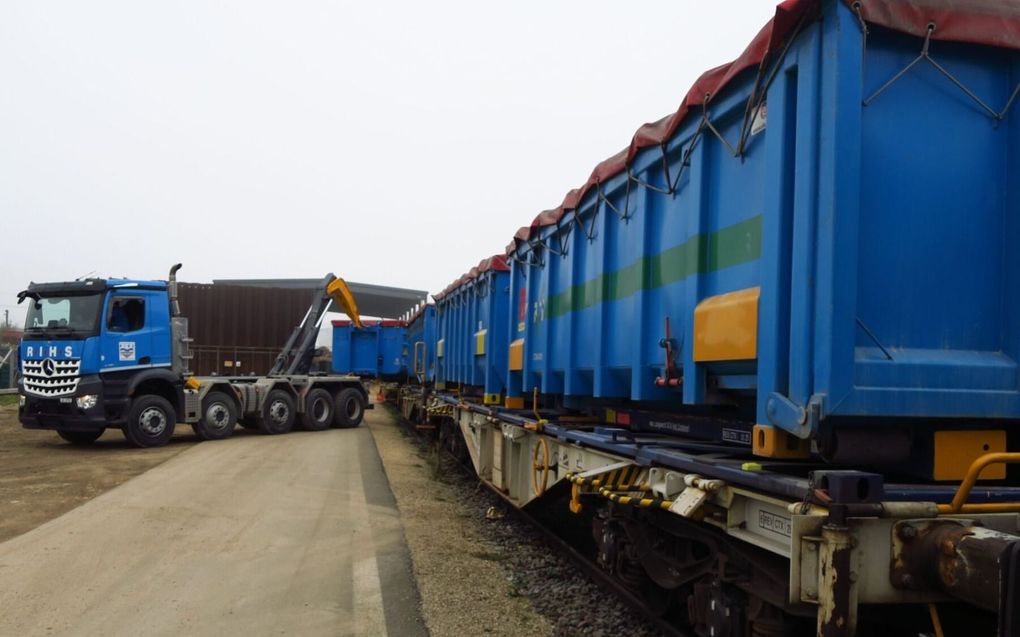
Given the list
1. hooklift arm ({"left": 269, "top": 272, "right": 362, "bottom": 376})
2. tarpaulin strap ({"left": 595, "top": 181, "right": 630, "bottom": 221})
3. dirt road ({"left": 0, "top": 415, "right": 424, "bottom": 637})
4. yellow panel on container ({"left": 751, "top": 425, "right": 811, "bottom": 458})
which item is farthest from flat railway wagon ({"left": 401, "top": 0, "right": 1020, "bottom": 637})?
hooklift arm ({"left": 269, "top": 272, "right": 362, "bottom": 376})

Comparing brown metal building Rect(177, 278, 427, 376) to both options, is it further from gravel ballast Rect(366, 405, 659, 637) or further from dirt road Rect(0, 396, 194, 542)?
gravel ballast Rect(366, 405, 659, 637)

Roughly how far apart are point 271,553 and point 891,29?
20.6 feet

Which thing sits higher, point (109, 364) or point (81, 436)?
point (109, 364)

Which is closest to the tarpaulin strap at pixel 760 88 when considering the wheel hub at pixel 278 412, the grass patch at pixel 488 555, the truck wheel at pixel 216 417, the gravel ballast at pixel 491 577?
the gravel ballast at pixel 491 577

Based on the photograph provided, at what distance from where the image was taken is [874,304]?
3.14m

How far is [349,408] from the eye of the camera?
19578mm

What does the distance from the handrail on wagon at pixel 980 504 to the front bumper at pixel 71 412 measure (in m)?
14.2

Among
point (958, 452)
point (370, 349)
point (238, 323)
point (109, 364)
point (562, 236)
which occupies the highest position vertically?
point (562, 236)

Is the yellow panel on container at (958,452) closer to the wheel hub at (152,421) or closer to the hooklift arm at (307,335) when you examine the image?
the wheel hub at (152,421)

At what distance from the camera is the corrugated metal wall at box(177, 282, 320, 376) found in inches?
898

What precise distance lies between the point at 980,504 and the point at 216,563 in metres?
5.80

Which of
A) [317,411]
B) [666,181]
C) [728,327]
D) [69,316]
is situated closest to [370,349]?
[317,411]

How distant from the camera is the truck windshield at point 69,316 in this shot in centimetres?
1381

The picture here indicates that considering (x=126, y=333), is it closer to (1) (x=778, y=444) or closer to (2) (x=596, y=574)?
(2) (x=596, y=574)
